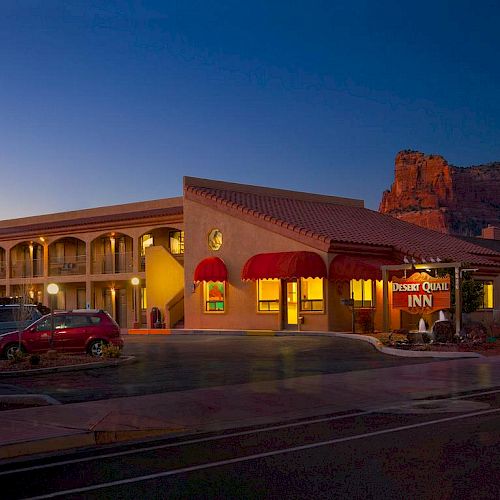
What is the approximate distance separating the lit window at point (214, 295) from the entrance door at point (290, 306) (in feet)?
12.1

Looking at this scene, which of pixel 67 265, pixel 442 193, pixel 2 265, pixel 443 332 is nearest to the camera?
pixel 443 332

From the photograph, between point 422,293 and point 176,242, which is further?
point 176,242

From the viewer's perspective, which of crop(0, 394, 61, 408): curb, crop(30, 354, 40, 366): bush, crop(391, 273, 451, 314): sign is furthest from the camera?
crop(391, 273, 451, 314): sign

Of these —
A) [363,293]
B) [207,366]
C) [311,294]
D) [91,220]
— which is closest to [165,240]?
[91,220]

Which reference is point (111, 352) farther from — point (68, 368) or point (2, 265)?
point (2, 265)

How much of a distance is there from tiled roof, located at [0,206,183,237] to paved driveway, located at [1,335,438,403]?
15.0 m

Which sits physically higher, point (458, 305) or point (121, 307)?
point (458, 305)

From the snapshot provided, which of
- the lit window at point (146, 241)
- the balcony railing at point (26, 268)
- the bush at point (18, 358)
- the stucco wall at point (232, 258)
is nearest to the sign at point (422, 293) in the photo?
the stucco wall at point (232, 258)

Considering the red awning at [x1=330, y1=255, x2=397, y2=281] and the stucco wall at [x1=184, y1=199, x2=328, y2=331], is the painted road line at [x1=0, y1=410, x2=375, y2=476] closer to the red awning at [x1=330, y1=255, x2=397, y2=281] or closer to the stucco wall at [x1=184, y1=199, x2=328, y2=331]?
the red awning at [x1=330, y1=255, x2=397, y2=281]

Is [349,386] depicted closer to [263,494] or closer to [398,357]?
[398,357]

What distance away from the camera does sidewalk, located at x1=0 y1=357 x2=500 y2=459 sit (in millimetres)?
11328

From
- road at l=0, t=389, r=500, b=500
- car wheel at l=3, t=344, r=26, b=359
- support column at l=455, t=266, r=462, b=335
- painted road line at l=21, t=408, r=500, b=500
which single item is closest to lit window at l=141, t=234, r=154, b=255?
car wheel at l=3, t=344, r=26, b=359

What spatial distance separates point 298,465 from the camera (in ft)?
29.7

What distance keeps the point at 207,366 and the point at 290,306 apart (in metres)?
16.6
